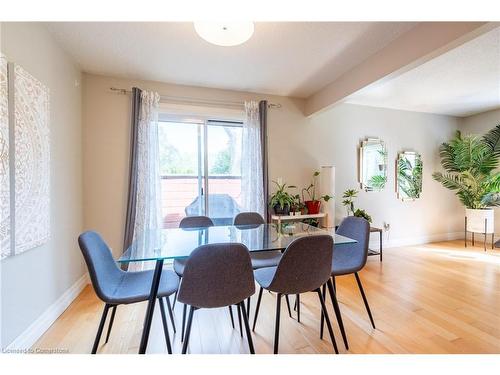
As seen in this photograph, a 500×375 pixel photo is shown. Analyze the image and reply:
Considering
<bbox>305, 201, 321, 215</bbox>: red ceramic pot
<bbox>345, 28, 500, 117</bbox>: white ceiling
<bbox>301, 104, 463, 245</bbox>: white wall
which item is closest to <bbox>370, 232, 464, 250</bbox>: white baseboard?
<bbox>301, 104, 463, 245</bbox>: white wall

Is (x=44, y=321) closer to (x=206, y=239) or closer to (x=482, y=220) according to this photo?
(x=206, y=239)

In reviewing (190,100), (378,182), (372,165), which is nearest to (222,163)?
(190,100)

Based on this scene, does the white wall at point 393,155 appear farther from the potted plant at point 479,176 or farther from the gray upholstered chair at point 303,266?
the gray upholstered chair at point 303,266

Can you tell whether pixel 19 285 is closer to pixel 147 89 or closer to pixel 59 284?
pixel 59 284

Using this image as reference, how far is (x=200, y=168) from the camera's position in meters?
3.30

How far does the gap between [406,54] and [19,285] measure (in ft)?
11.3

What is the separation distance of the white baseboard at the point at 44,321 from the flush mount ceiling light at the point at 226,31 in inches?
93.6

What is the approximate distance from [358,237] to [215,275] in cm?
127

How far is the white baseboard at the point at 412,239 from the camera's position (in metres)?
4.15

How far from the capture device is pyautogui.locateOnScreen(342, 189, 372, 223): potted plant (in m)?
3.55

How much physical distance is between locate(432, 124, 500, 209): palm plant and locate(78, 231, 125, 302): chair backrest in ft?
18.2

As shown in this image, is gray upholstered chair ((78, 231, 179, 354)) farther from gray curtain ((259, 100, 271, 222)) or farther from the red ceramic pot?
the red ceramic pot

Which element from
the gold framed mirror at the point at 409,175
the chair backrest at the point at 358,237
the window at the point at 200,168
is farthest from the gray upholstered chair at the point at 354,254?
the gold framed mirror at the point at 409,175

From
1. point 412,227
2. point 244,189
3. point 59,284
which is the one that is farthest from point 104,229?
point 412,227
